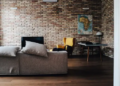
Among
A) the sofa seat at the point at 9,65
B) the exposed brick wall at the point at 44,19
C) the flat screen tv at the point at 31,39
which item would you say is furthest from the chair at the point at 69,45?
the sofa seat at the point at 9,65

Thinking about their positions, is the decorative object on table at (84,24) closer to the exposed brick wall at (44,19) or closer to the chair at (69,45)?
the exposed brick wall at (44,19)

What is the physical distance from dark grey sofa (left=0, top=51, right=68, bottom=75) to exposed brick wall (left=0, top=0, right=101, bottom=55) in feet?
10.7

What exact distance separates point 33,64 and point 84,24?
401 cm

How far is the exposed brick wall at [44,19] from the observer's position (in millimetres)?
5723

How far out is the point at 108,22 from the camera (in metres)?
5.35

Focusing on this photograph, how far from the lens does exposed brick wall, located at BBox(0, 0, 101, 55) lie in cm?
572

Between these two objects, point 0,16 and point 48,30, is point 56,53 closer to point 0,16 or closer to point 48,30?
point 48,30

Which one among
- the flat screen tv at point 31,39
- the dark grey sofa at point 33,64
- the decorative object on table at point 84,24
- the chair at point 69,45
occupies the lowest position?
the dark grey sofa at point 33,64

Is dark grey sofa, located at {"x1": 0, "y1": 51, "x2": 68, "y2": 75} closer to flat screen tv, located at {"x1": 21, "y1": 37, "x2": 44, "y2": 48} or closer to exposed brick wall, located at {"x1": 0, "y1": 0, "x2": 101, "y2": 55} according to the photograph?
flat screen tv, located at {"x1": 21, "y1": 37, "x2": 44, "y2": 48}

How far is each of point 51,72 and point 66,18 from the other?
378 centimetres

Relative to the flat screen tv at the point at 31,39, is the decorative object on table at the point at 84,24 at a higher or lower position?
higher

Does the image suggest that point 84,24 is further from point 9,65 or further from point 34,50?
point 9,65

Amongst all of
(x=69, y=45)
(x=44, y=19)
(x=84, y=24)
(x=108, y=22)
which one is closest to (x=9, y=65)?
(x=69, y=45)

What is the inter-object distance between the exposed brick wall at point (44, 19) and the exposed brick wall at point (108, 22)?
0.38 metres
